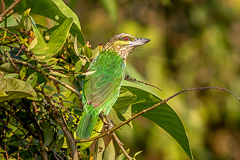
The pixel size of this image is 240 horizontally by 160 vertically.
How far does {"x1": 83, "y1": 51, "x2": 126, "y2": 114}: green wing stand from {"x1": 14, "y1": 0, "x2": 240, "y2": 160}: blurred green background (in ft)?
10.5

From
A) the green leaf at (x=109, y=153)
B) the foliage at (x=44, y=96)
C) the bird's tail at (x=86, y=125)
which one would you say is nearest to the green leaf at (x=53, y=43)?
the foliage at (x=44, y=96)

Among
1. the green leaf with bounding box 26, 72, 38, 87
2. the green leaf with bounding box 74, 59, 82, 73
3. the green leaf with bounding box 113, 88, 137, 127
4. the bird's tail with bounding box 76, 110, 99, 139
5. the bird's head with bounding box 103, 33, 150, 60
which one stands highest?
the bird's head with bounding box 103, 33, 150, 60

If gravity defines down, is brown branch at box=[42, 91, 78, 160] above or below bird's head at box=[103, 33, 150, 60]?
below

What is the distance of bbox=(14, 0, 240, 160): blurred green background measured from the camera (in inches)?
231

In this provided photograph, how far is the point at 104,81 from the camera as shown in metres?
2.32

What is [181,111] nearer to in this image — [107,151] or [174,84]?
[174,84]

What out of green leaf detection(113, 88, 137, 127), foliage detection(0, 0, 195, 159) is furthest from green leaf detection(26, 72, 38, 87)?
green leaf detection(113, 88, 137, 127)

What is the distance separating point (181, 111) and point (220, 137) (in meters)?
1.29

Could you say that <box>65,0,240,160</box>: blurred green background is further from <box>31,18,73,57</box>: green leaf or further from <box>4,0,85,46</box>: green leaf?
<box>31,18,73,57</box>: green leaf

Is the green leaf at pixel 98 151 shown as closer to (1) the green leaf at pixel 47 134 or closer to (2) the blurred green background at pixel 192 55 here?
(1) the green leaf at pixel 47 134

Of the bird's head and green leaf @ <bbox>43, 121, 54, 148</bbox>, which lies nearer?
green leaf @ <bbox>43, 121, 54, 148</bbox>

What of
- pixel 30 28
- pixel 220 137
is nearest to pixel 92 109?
pixel 30 28

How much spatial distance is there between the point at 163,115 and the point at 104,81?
1.75 ft

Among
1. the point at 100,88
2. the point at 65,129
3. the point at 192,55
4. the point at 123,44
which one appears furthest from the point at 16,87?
the point at 192,55
